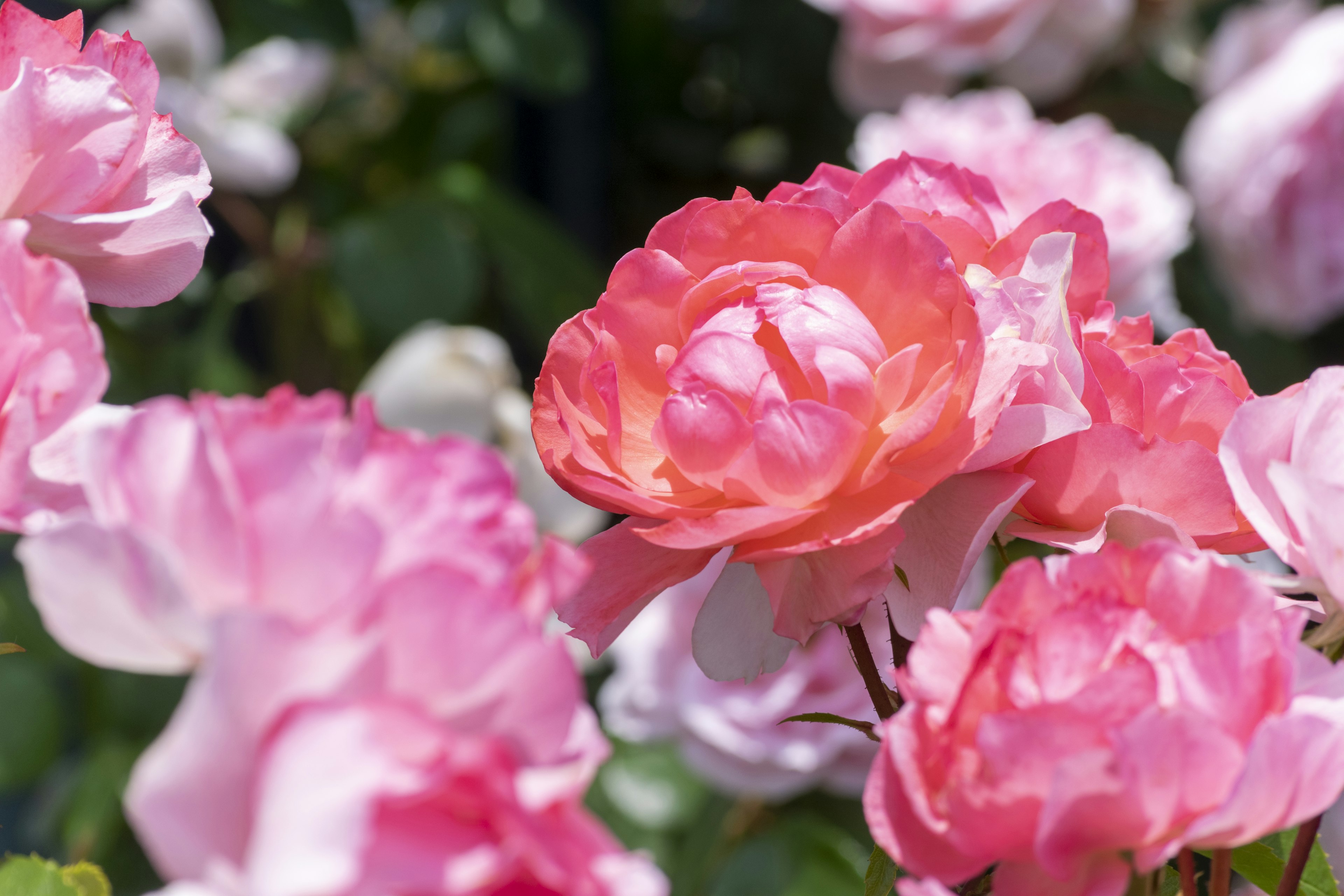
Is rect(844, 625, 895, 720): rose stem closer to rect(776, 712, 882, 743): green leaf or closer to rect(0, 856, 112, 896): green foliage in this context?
rect(776, 712, 882, 743): green leaf

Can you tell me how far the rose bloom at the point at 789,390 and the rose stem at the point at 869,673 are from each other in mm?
10

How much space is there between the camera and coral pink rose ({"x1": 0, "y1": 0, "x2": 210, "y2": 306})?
6.3 inches

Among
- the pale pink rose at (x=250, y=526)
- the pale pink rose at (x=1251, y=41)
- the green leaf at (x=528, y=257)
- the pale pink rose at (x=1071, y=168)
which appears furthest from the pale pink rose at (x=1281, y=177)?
the pale pink rose at (x=250, y=526)

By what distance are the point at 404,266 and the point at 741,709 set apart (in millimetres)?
282

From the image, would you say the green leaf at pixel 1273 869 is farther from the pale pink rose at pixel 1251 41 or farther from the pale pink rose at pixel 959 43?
the pale pink rose at pixel 1251 41

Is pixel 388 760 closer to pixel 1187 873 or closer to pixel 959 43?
pixel 1187 873

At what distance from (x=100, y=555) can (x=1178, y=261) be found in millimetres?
804

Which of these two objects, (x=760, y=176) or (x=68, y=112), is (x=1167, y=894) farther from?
(x=760, y=176)

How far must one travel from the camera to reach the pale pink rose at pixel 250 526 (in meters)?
0.11

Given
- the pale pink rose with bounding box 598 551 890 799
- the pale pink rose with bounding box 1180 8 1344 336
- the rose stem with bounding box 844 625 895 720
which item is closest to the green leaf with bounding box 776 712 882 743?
the rose stem with bounding box 844 625 895 720

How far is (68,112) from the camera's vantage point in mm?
161

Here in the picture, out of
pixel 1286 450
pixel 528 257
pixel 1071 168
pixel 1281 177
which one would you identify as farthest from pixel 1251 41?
pixel 1286 450

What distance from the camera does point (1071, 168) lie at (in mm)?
524

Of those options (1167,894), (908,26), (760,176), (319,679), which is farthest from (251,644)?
(760,176)
